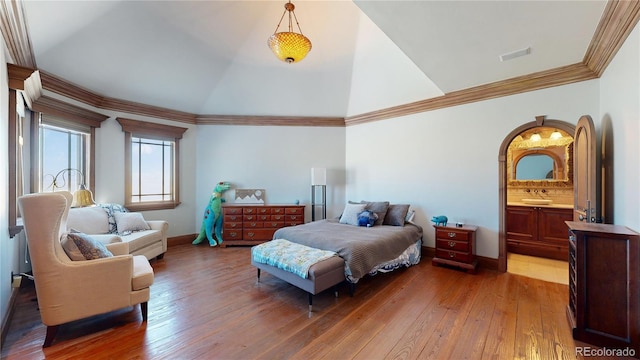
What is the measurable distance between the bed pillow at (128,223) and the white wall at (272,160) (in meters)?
1.46

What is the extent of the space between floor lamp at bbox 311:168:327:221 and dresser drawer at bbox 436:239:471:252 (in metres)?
2.39

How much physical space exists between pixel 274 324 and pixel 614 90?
4.09 m

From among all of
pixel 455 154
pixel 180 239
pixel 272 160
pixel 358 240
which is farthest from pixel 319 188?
pixel 180 239

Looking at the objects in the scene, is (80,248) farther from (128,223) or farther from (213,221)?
(213,221)

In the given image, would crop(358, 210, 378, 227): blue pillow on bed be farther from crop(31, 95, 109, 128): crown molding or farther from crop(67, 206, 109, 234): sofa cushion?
crop(31, 95, 109, 128): crown molding

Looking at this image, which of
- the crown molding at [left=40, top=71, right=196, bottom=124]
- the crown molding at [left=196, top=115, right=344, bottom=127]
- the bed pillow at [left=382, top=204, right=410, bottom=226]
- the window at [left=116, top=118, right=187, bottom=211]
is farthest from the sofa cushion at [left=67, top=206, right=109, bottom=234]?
the bed pillow at [left=382, top=204, right=410, bottom=226]

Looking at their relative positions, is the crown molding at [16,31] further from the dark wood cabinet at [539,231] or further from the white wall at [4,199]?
the dark wood cabinet at [539,231]

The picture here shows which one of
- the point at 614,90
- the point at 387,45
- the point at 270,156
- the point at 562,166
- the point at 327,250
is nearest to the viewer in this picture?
the point at 614,90

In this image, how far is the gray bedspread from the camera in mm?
2948

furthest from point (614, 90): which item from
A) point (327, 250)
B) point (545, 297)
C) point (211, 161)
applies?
point (211, 161)

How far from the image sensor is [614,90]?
102 inches

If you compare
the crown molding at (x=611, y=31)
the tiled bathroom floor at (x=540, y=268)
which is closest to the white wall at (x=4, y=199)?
the crown molding at (x=611, y=31)

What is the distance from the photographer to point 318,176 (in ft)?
17.3

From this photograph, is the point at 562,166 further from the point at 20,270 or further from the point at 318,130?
the point at 20,270
